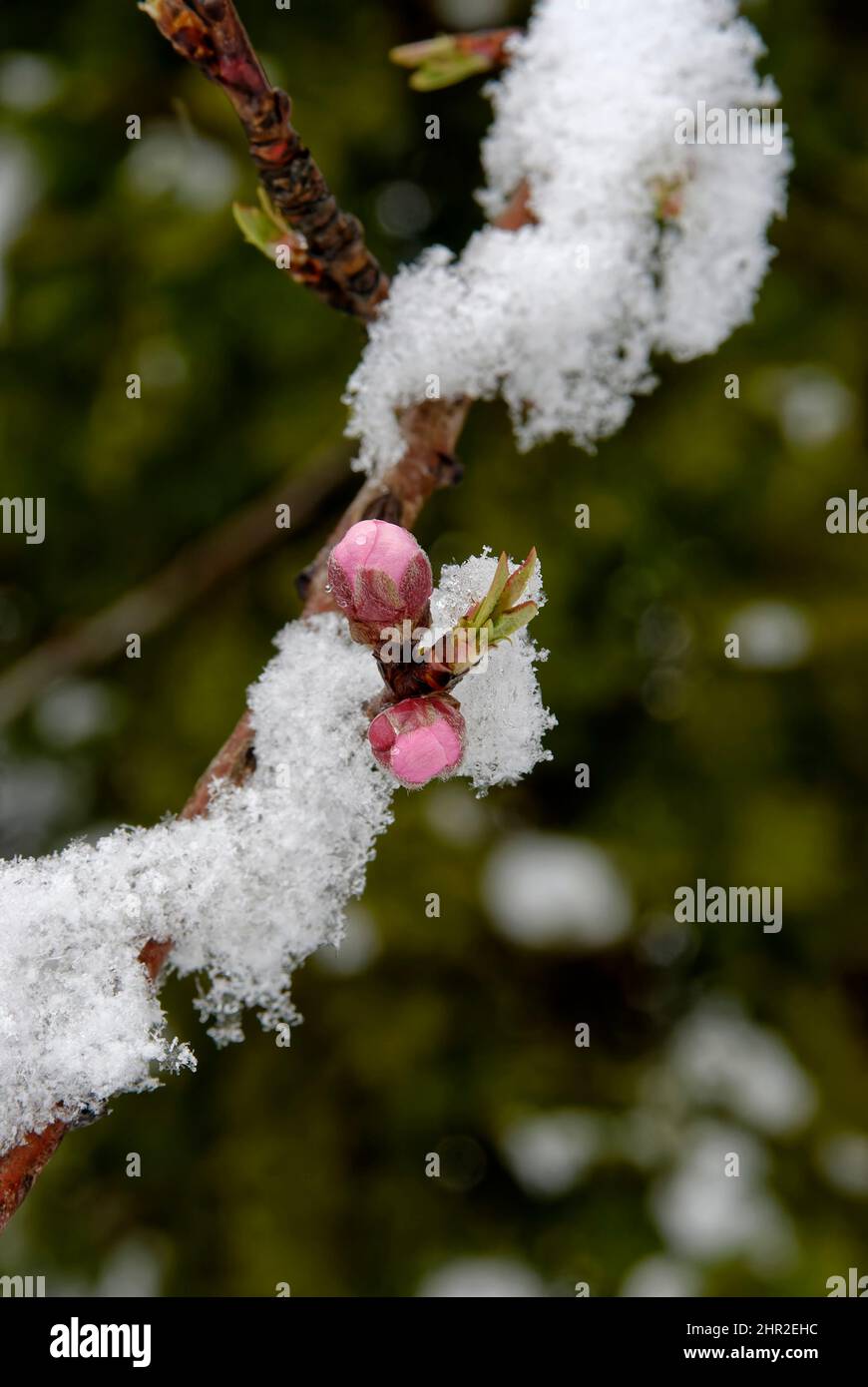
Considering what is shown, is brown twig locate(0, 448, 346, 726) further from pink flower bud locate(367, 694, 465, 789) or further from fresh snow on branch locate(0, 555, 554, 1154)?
pink flower bud locate(367, 694, 465, 789)

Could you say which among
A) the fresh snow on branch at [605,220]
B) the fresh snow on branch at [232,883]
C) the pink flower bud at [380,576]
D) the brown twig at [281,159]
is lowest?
the fresh snow on branch at [232,883]

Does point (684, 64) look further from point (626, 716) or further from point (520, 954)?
point (520, 954)

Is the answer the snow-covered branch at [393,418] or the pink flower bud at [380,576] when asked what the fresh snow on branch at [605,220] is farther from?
the pink flower bud at [380,576]

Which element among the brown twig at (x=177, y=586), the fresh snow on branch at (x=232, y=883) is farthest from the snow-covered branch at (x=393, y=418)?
the brown twig at (x=177, y=586)

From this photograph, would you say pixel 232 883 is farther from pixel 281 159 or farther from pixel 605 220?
pixel 605 220

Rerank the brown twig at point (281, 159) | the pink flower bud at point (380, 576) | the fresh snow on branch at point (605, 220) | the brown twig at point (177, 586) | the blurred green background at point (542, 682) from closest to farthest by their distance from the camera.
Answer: the pink flower bud at point (380, 576), the brown twig at point (281, 159), the fresh snow on branch at point (605, 220), the blurred green background at point (542, 682), the brown twig at point (177, 586)

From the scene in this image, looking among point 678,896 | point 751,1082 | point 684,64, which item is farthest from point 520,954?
point 684,64
